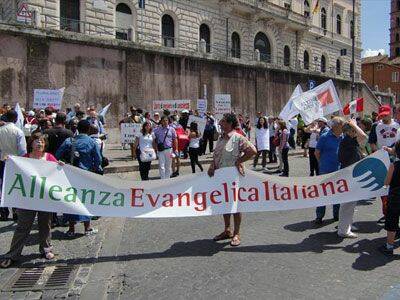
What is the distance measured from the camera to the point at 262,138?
1644cm

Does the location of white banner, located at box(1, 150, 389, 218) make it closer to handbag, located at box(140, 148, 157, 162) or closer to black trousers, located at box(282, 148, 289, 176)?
handbag, located at box(140, 148, 157, 162)

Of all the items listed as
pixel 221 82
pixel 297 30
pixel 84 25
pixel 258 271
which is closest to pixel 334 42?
pixel 297 30

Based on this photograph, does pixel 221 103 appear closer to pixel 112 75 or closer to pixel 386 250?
pixel 112 75

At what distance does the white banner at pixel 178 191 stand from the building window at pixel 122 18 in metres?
28.2

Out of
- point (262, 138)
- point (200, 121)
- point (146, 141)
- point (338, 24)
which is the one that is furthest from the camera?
point (338, 24)

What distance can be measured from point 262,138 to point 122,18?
70.1 ft

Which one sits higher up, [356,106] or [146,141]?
[356,106]

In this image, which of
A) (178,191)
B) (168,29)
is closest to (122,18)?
(168,29)

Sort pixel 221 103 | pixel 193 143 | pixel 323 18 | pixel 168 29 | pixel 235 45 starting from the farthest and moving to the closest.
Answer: pixel 323 18 → pixel 235 45 → pixel 168 29 → pixel 221 103 → pixel 193 143

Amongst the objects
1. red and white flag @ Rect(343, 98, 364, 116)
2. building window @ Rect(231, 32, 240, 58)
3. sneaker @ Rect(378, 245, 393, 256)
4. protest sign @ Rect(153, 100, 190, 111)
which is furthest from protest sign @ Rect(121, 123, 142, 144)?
building window @ Rect(231, 32, 240, 58)

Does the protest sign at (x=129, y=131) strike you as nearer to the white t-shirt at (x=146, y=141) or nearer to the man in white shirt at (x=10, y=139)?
the white t-shirt at (x=146, y=141)

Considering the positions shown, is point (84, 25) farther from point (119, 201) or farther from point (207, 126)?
point (119, 201)

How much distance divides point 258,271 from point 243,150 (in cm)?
181

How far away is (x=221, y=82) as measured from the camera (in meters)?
32.1
